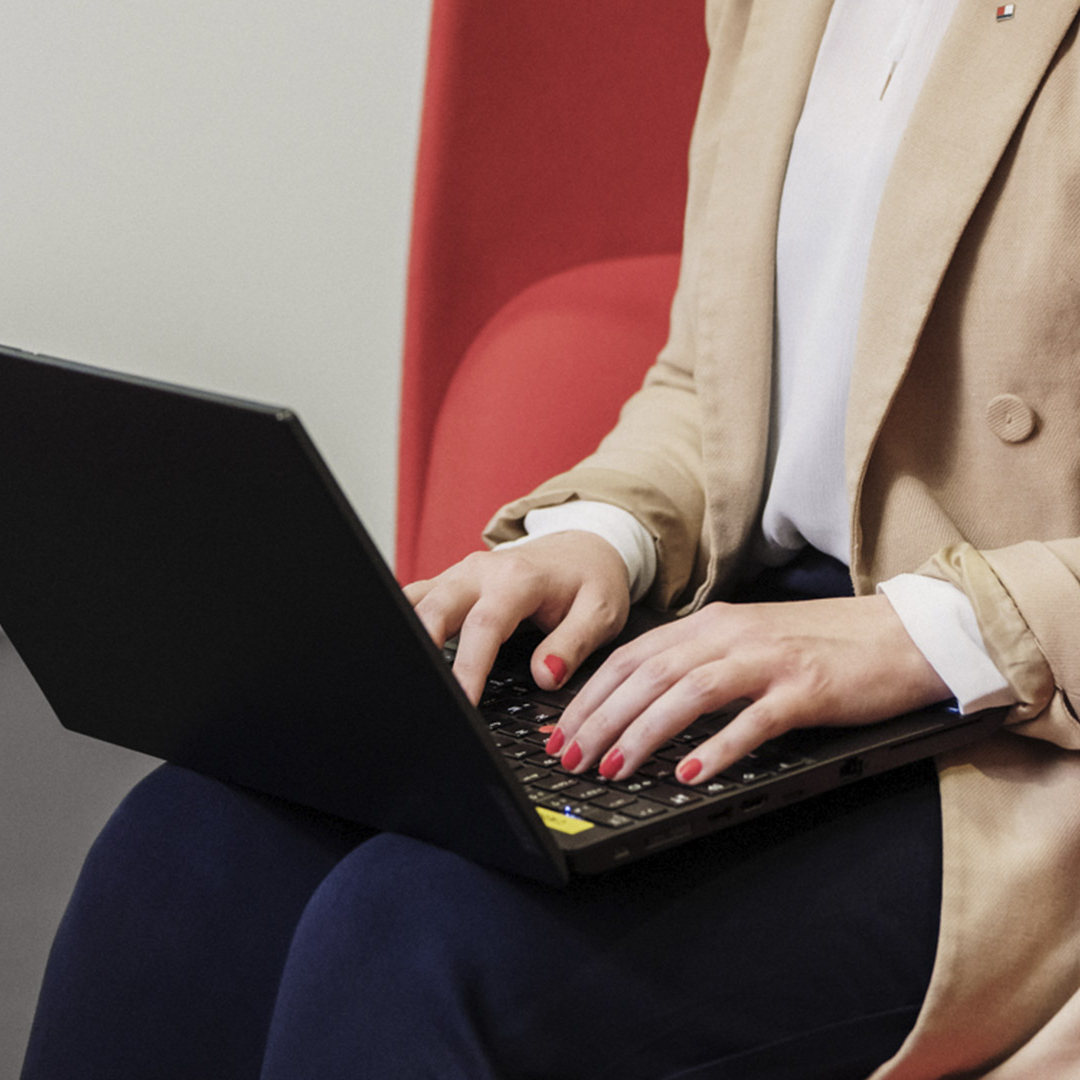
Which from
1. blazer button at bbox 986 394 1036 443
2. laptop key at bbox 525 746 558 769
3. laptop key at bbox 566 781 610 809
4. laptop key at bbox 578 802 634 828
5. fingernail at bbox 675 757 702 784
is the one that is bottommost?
laptop key at bbox 525 746 558 769

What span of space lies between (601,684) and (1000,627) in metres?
0.18

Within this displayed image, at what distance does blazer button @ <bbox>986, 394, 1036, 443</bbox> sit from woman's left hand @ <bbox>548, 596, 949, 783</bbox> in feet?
→ 0.44

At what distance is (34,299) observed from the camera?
5.16 ft

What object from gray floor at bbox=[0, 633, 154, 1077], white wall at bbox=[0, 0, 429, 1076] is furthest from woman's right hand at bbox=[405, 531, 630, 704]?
white wall at bbox=[0, 0, 429, 1076]

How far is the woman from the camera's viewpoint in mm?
516

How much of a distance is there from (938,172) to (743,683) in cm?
31

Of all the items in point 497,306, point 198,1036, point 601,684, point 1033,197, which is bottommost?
point 198,1036

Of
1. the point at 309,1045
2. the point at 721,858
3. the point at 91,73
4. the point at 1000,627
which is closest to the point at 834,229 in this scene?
the point at 1000,627

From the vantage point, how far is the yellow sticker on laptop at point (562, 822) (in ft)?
1.53

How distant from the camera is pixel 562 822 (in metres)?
0.47

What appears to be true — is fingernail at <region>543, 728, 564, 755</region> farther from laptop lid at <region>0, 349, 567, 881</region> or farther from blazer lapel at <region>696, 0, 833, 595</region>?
blazer lapel at <region>696, 0, 833, 595</region>

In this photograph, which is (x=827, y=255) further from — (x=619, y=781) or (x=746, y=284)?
(x=619, y=781)

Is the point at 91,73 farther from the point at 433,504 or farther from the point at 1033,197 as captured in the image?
the point at 1033,197

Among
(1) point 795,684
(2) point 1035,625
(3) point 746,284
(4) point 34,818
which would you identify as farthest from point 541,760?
(4) point 34,818
